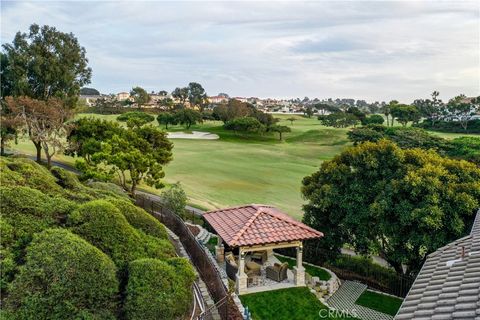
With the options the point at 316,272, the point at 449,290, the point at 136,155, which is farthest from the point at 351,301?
the point at 136,155

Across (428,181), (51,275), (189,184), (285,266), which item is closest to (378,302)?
(285,266)

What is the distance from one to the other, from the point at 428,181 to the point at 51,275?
1341 centimetres

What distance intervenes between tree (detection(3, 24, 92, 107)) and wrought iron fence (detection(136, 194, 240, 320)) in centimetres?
1838

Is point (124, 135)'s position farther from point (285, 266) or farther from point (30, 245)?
point (30, 245)

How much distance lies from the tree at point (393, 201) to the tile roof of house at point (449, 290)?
20.1 ft

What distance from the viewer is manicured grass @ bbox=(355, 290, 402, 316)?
1443 cm

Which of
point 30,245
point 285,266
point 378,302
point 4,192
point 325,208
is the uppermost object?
point 4,192

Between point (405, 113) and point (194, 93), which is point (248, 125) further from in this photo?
point (194, 93)

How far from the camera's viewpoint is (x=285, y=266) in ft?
51.0

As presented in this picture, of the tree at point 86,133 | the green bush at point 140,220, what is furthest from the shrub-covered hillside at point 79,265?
the tree at point 86,133

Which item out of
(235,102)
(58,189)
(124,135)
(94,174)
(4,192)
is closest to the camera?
(4,192)

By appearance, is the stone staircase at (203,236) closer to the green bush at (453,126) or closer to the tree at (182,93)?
the green bush at (453,126)

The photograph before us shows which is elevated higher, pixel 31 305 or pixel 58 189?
pixel 58 189

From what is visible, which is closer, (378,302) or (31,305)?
(31,305)
